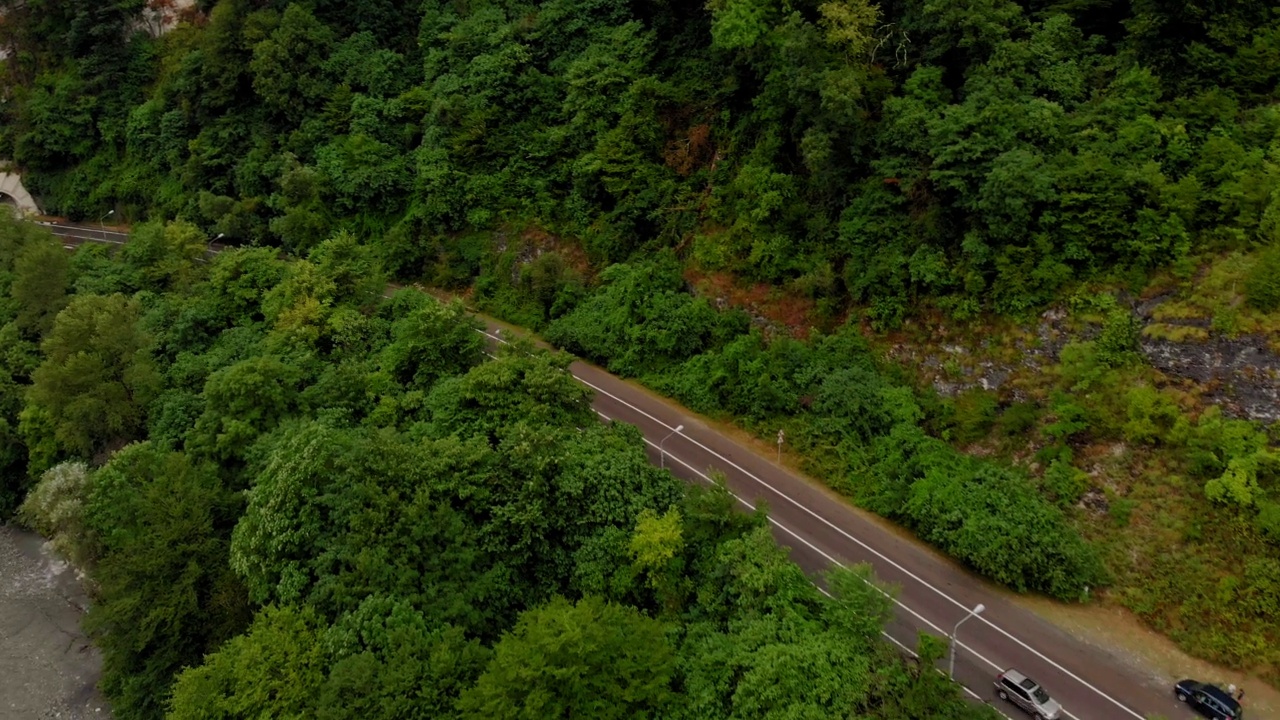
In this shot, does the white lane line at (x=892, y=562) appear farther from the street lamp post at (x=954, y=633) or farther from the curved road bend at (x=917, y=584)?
the street lamp post at (x=954, y=633)

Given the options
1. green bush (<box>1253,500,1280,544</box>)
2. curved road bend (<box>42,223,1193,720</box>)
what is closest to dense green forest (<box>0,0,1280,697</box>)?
green bush (<box>1253,500,1280,544</box>)

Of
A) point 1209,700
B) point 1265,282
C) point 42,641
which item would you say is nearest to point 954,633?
point 1209,700

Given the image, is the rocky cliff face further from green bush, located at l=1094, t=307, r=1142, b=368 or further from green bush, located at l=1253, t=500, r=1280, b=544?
green bush, located at l=1253, t=500, r=1280, b=544

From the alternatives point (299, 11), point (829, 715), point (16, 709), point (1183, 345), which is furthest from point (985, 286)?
point (299, 11)

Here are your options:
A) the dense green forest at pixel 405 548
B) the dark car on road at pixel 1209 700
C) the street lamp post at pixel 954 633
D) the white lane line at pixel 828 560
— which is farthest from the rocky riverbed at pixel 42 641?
the dark car on road at pixel 1209 700

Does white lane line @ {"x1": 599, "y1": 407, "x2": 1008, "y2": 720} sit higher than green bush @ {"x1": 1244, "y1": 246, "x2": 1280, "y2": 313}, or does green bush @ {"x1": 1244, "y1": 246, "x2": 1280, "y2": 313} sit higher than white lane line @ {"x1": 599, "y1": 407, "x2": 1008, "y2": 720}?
green bush @ {"x1": 1244, "y1": 246, "x2": 1280, "y2": 313}
